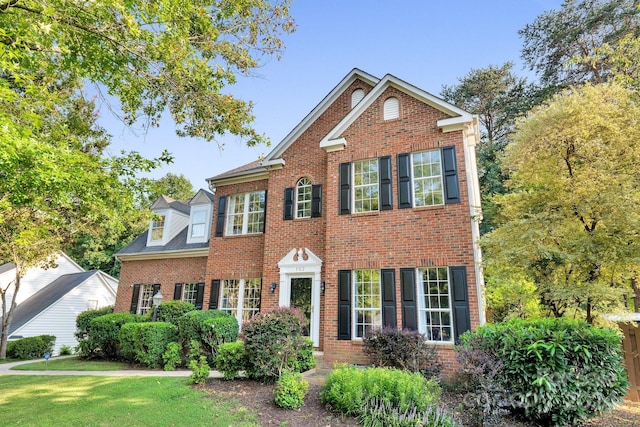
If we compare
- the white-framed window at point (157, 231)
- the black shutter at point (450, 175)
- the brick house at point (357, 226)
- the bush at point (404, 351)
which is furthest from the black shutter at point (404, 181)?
the white-framed window at point (157, 231)

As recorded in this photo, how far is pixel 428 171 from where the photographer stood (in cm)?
995

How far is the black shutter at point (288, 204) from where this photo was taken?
39.5 ft

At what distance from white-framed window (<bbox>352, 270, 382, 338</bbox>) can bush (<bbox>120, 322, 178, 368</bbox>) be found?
228 inches

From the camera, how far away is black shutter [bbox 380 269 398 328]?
30.0 feet

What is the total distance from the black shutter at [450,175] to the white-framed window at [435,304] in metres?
1.97

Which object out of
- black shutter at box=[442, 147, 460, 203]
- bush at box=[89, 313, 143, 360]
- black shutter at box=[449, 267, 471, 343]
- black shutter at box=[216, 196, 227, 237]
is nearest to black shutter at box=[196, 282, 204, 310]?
bush at box=[89, 313, 143, 360]

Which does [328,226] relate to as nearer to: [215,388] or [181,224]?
[215,388]

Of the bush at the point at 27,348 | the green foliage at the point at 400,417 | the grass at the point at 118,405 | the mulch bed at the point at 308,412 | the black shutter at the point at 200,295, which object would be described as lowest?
the bush at the point at 27,348

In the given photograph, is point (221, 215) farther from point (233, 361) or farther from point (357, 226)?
point (233, 361)

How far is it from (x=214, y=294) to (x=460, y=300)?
876 cm

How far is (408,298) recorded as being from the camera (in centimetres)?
913

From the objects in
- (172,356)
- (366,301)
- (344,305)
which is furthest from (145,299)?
(366,301)

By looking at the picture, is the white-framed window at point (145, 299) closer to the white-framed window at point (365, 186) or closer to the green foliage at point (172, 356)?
→ the green foliage at point (172, 356)

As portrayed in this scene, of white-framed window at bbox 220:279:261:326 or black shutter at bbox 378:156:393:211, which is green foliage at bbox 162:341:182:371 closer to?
white-framed window at bbox 220:279:261:326
